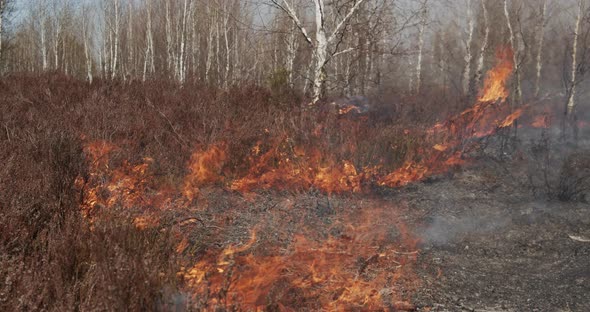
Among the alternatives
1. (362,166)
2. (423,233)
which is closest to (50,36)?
(362,166)

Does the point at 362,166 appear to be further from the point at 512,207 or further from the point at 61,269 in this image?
the point at 61,269

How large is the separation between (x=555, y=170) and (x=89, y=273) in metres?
6.99

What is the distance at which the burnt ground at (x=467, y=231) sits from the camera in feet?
10.4

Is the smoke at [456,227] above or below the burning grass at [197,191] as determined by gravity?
below

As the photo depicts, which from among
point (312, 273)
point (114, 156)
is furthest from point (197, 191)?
point (312, 273)

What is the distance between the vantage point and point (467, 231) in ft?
14.8

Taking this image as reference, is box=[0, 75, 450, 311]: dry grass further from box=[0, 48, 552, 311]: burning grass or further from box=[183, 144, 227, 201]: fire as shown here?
box=[183, 144, 227, 201]: fire

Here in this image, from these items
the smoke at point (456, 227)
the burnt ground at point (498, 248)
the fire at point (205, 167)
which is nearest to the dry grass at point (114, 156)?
the fire at point (205, 167)

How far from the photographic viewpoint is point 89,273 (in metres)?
2.34

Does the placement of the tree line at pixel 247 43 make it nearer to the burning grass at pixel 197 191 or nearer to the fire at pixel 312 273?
the burning grass at pixel 197 191

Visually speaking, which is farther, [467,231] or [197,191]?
[197,191]

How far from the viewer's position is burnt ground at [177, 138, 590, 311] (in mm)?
3172

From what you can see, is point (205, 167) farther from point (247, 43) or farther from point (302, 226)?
point (247, 43)

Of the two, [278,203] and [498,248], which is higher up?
[278,203]
